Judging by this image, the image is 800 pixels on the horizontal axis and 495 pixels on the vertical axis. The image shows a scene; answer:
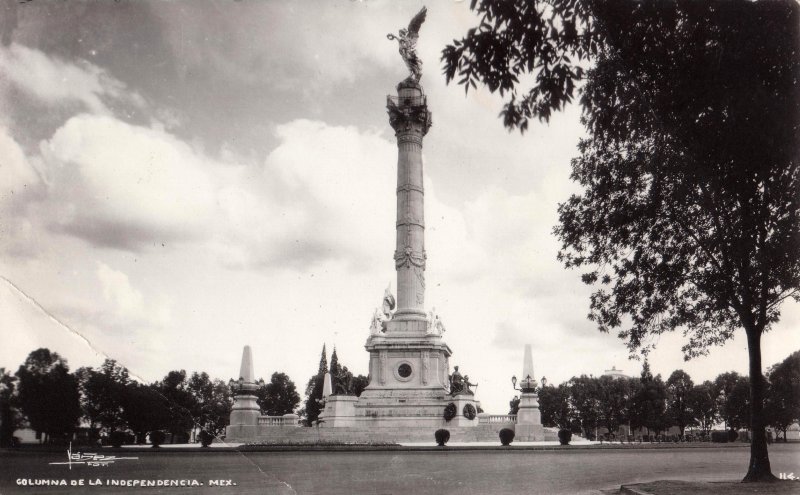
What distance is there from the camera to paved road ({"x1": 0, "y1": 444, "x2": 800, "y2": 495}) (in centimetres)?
1103

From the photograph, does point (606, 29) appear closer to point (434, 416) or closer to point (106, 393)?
point (106, 393)

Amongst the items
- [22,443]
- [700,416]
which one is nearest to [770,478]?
[22,443]

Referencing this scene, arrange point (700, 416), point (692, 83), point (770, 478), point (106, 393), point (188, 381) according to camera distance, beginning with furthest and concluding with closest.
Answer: point (700, 416), point (188, 381), point (770, 478), point (692, 83), point (106, 393)

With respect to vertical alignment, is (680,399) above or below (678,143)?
below

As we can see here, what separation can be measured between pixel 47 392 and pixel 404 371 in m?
33.9

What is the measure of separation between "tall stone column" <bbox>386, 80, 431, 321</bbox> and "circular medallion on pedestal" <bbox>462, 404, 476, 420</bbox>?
23.7 ft

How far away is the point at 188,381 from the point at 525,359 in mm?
38906

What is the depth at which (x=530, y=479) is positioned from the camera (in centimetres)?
1475

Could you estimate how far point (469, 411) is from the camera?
39625 millimetres

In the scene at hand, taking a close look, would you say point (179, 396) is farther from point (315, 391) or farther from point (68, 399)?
point (68, 399)

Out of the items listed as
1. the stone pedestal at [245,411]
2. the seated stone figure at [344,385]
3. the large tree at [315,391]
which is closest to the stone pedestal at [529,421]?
the seated stone figure at [344,385]
